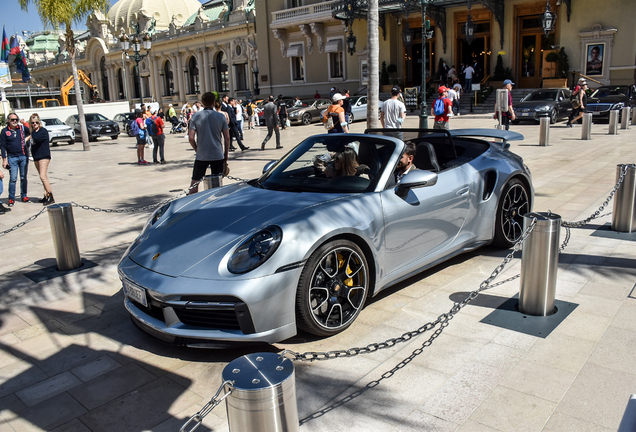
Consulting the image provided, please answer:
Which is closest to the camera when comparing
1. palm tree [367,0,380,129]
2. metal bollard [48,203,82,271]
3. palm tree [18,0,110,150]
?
metal bollard [48,203,82,271]

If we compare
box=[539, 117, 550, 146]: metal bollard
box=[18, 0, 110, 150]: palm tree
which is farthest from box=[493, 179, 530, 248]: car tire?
box=[18, 0, 110, 150]: palm tree

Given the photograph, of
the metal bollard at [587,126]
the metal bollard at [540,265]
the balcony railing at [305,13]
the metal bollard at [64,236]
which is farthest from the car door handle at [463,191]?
the balcony railing at [305,13]

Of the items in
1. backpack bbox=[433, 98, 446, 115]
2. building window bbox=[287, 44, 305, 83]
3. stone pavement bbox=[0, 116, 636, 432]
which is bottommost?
stone pavement bbox=[0, 116, 636, 432]

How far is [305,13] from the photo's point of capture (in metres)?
39.3

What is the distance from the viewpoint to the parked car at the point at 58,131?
1011 inches

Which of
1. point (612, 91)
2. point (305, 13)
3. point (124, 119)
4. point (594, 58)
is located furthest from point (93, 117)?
point (594, 58)

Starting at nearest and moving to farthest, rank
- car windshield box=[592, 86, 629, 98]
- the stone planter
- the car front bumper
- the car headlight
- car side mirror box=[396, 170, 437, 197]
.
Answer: the car front bumper → the car headlight → car side mirror box=[396, 170, 437, 197] → car windshield box=[592, 86, 629, 98] → the stone planter

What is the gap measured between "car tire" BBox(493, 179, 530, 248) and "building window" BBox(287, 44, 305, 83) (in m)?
37.6

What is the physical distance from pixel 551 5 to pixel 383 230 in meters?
30.3

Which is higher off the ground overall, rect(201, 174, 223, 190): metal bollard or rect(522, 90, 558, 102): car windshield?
rect(522, 90, 558, 102): car windshield

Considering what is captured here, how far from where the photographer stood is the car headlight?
349 centimetres

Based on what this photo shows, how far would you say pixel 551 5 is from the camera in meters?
29.2

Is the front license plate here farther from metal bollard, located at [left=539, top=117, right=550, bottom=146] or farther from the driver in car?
metal bollard, located at [left=539, top=117, right=550, bottom=146]

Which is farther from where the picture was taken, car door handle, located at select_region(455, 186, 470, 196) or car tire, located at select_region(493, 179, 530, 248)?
car tire, located at select_region(493, 179, 530, 248)
